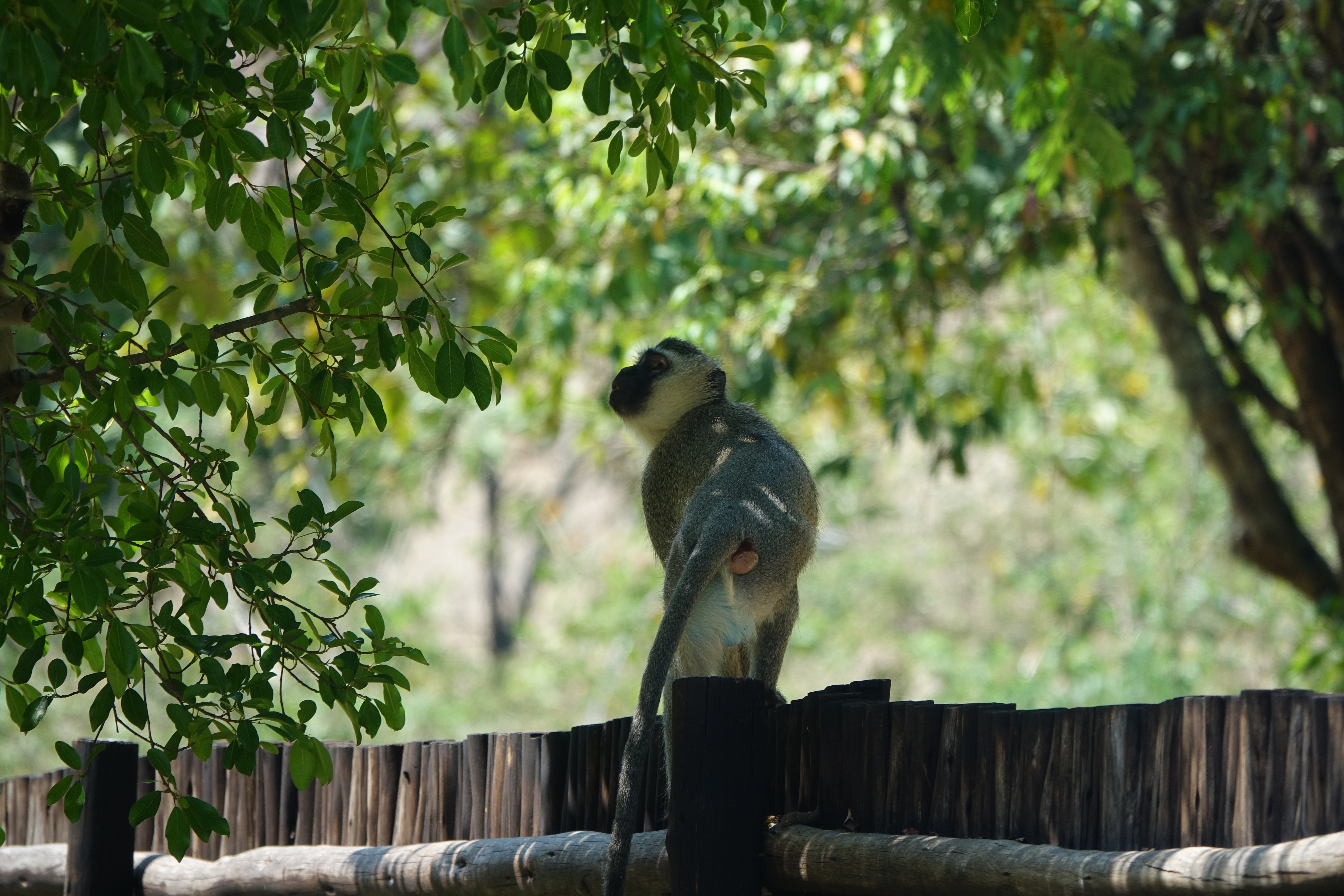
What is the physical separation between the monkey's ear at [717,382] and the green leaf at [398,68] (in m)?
2.12

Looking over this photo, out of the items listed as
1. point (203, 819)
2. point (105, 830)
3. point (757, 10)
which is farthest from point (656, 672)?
point (105, 830)

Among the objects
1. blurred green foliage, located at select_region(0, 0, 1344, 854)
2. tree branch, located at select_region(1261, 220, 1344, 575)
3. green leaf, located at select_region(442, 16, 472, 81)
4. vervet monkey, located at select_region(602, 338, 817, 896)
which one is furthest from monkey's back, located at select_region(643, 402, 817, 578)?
tree branch, located at select_region(1261, 220, 1344, 575)

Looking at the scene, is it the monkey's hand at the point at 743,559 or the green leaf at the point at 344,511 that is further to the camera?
the monkey's hand at the point at 743,559

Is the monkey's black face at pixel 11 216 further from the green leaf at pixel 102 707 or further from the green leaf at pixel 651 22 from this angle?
the green leaf at pixel 651 22

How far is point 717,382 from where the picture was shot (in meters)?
4.36

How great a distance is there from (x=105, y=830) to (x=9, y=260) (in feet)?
6.87

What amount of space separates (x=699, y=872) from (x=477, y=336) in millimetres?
8787

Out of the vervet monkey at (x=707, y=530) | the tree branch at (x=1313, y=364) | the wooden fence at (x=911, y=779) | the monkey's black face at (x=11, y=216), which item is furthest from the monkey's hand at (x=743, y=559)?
→ the tree branch at (x=1313, y=364)

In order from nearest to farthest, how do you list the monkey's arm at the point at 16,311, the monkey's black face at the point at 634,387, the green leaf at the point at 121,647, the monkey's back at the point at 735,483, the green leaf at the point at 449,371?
the green leaf at the point at 121,647 → the green leaf at the point at 449,371 → the monkey's arm at the point at 16,311 → the monkey's back at the point at 735,483 → the monkey's black face at the point at 634,387

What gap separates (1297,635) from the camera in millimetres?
12883

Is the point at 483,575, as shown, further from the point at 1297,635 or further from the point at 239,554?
the point at 239,554

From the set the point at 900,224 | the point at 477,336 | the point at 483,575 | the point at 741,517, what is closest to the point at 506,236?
the point at 477,336

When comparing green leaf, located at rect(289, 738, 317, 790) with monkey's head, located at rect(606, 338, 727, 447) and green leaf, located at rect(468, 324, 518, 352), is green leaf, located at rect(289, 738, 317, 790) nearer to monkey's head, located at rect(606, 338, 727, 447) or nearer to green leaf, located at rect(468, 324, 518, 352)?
green leaf, located at rect(468, 324, 518, 352)

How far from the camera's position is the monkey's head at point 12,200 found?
2758 mm
